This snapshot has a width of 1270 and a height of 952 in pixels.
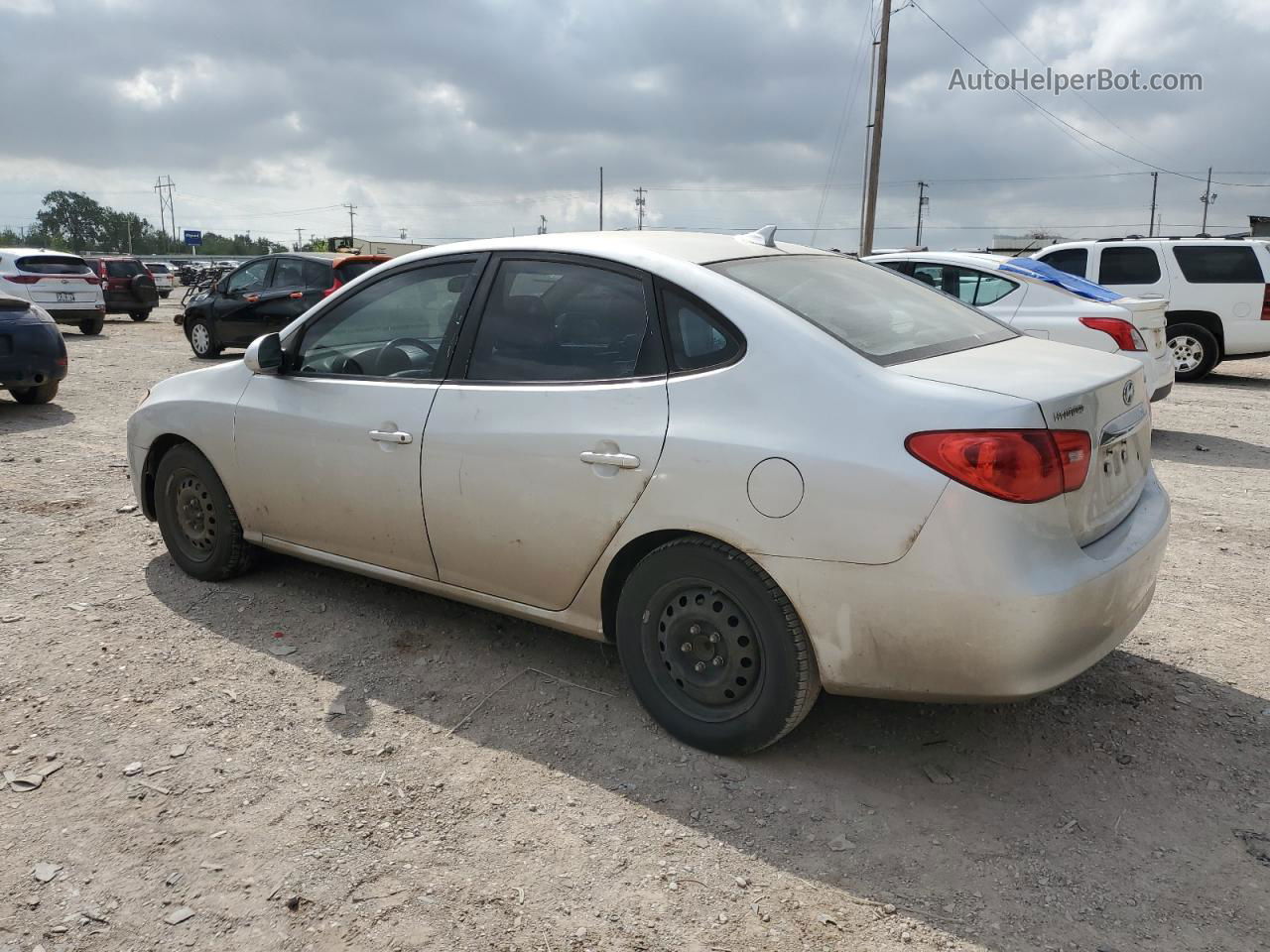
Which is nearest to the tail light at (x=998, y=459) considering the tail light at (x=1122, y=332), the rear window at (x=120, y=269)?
the tail light at (x=1122, y=332)

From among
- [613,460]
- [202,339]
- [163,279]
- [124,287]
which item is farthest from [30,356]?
[163,279]

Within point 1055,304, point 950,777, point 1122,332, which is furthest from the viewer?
point 1055,304

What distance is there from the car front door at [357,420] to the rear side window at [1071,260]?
469 inches

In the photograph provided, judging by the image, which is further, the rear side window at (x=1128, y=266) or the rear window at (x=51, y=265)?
the rear window at (x=51, y=265)

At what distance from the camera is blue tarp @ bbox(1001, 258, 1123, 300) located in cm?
892

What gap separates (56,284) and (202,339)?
5692mm

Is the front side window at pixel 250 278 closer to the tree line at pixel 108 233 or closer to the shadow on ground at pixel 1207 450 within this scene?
the shadow on ground at pixel 1207 450

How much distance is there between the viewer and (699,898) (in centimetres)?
256

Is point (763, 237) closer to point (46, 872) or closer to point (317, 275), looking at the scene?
point (46, 872)

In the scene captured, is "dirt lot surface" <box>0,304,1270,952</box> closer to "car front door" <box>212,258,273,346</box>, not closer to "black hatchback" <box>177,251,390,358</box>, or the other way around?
"black hatchback" <box>177,251,390,358</box>

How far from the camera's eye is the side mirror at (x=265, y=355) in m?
4.19

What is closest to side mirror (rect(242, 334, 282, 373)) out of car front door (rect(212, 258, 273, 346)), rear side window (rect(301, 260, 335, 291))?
rear side window (rect(301, 260, 335, 291))

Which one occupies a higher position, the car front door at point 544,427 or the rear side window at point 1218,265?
the rear side window at point 1218,265

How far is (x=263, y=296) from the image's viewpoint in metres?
15.0
